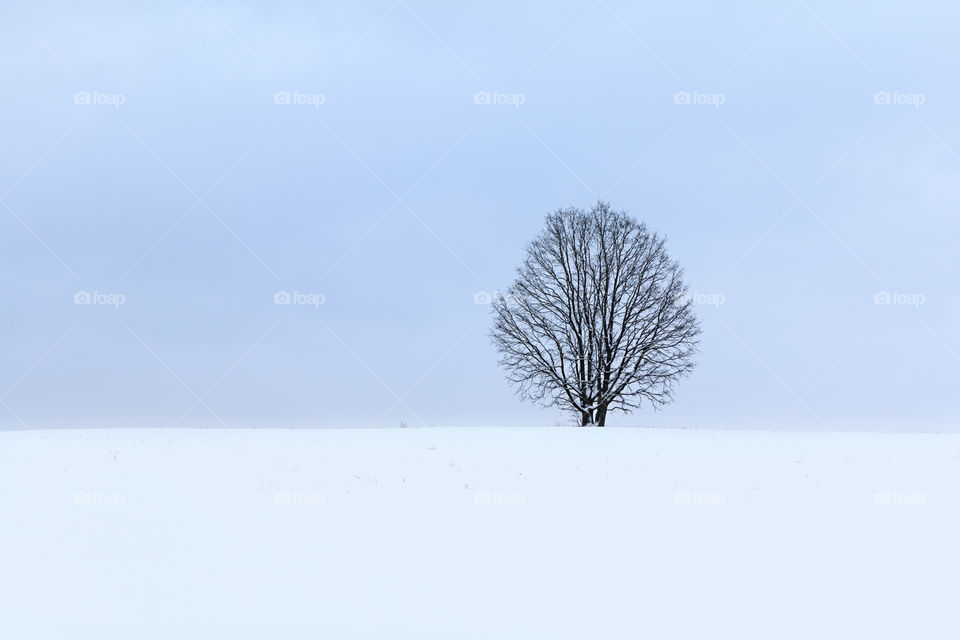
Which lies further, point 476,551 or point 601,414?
point 601,414

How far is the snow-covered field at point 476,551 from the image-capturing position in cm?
759

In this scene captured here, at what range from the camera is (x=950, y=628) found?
7430mm

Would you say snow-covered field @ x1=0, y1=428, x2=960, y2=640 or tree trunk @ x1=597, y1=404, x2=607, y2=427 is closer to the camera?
snow-covered field @ x1=0, y1=428, x2=960, y2=640

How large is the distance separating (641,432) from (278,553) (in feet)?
52.9

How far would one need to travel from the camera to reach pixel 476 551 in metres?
9.17

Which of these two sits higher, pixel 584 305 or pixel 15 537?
pixel 584 305

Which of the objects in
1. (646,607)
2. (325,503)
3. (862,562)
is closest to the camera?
(646,607)

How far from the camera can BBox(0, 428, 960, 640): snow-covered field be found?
759 cm

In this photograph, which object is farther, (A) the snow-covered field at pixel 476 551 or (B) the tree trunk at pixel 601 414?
(B) the tree trunk at pixel 601 414

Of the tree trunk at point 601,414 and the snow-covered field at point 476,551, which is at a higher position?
the tree trunk at point 601,414

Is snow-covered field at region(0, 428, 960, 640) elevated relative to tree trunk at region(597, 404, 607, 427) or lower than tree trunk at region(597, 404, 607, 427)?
lower

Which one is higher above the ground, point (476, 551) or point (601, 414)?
point (601, 414)

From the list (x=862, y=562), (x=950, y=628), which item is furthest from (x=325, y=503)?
(x=950, y=628)

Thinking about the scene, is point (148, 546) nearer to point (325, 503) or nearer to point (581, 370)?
point (325, 503)
